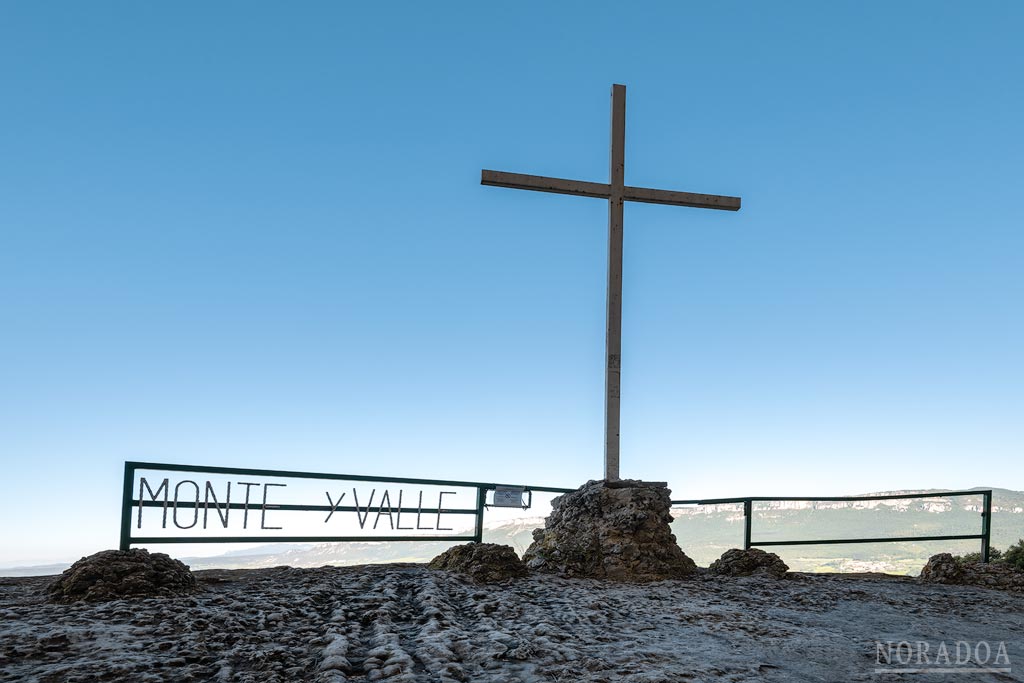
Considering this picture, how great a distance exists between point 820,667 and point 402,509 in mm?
5528

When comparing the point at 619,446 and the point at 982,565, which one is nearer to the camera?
the point at 619,446

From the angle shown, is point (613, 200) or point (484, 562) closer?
point (484, 562)

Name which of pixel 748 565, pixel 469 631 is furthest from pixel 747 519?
pixel 469 631

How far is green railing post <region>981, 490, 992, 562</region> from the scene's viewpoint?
1105cm

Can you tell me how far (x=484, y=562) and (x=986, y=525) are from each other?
841 cm

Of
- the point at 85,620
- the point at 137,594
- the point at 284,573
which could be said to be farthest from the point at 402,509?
the point at 85,620

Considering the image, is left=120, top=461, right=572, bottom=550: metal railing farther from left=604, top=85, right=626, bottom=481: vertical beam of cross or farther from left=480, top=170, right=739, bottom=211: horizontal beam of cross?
left=480, top=170, right=739, bottom=211: horizontal beam of cross

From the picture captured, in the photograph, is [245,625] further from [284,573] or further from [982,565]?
[982,565]

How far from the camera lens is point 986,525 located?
11.1m

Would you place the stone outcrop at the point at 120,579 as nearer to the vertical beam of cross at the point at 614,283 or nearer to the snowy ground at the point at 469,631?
the snowy ground at the point at 469,631

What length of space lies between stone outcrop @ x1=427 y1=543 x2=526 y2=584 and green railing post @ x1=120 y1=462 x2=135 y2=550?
3344 mm

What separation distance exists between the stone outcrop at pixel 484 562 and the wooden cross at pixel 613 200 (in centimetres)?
205

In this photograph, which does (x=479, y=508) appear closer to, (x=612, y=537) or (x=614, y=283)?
(x=612, y=537)

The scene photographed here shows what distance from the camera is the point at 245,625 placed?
514 centimetres
